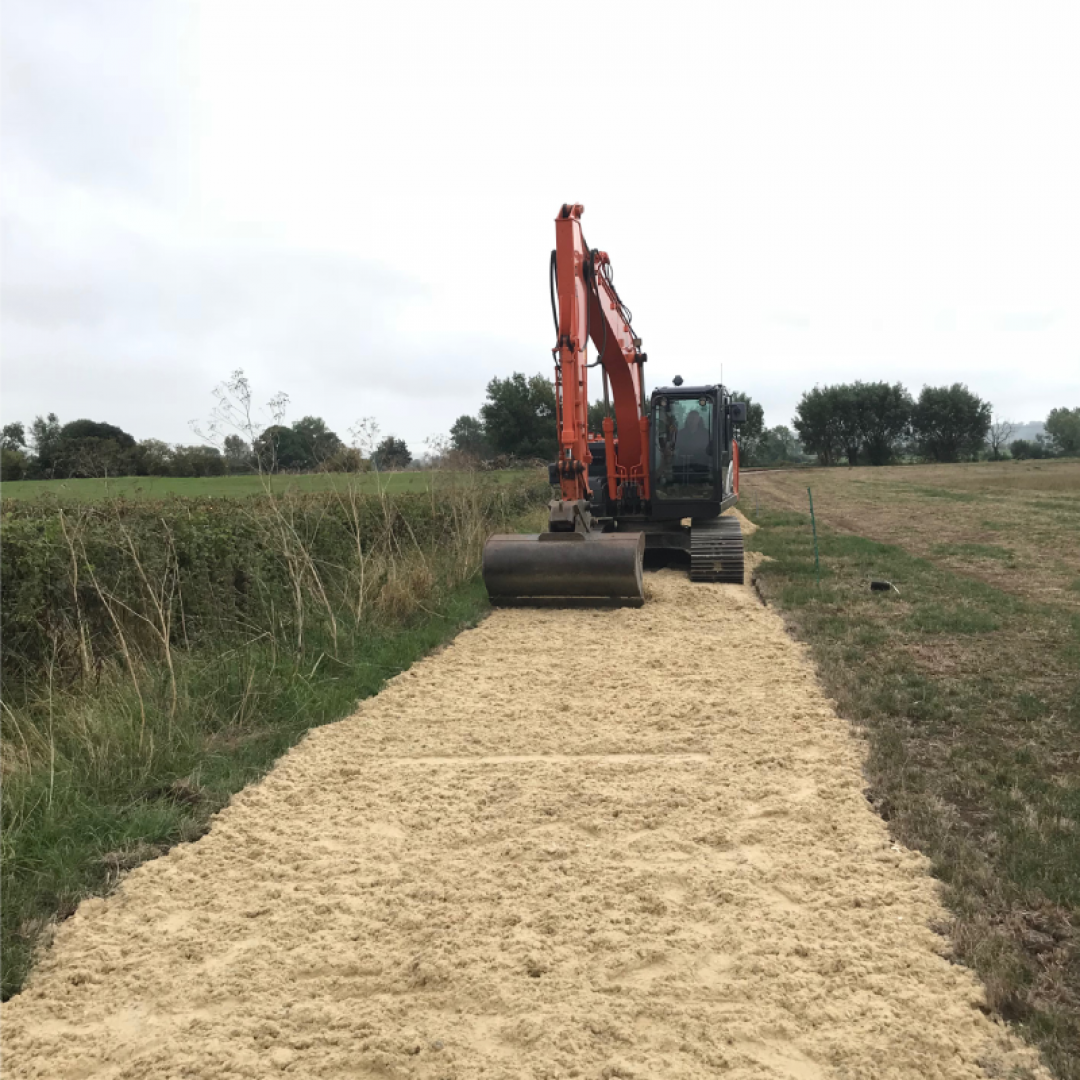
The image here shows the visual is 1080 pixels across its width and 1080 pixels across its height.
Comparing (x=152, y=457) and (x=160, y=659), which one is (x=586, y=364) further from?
(x=160, y=659)

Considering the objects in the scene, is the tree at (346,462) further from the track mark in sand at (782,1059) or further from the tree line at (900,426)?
the tree line at (900,426)

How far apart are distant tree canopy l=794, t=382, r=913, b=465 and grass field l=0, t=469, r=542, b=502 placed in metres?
68.6

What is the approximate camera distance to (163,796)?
15.2ft

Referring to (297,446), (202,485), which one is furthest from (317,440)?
(202,485)

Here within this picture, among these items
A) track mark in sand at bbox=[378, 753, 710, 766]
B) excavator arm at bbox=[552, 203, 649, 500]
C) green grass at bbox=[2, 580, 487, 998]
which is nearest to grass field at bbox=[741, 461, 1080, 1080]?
track mark in sand at bbox=[378, 753, 710, 766]

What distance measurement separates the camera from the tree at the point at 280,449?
7.45m

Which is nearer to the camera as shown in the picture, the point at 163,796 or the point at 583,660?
the point at 163,796

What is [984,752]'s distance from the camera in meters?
4.97

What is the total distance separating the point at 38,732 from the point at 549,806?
10.6ft

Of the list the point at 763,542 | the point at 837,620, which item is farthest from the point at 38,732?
the point at 763,542

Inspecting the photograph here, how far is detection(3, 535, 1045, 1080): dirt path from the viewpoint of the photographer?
2.65 meters

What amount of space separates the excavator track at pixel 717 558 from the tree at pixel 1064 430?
77472mm

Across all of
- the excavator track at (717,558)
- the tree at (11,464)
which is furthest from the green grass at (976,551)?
the tree at (11,464)

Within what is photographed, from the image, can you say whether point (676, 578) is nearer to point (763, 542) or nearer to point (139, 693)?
point (763, 542)
